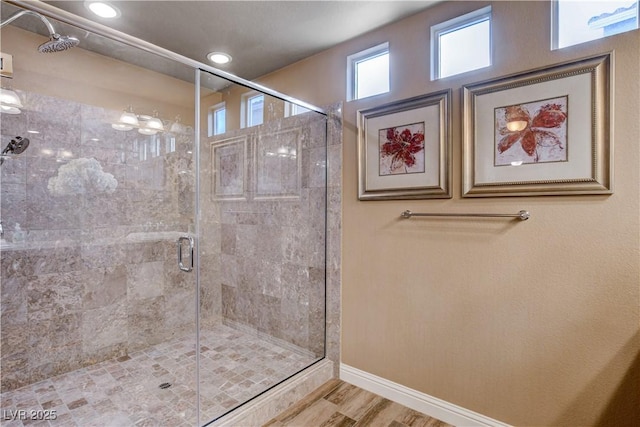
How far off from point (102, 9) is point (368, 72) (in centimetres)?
175

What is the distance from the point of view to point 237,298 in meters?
2.86

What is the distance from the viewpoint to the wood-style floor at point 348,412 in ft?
6.09

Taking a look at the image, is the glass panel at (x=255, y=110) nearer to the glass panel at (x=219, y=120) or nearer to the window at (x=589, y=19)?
the glass panel at (x=219, y=120)

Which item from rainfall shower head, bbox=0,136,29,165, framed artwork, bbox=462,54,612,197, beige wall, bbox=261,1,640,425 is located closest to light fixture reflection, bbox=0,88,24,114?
rainfall shower head, bbox=0,136,29,165

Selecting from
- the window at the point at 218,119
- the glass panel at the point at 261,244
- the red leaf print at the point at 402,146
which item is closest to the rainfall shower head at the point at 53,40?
the glass panel at the point at 261,244

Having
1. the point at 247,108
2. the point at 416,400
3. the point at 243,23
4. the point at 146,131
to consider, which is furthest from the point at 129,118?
the point at 416,400

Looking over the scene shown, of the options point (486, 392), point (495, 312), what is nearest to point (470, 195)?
point (495, 312)

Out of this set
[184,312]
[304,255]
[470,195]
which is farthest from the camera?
[184,312]

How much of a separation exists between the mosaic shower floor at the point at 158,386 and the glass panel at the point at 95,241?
1 cm

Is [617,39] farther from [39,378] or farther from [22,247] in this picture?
[39,378]

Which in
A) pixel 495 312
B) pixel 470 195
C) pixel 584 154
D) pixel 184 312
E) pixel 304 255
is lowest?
pixel 184 312

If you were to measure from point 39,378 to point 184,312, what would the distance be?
0.99 meters

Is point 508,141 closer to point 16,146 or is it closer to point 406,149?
point 406,149

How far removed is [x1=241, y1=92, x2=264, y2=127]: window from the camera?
98.5 inches
